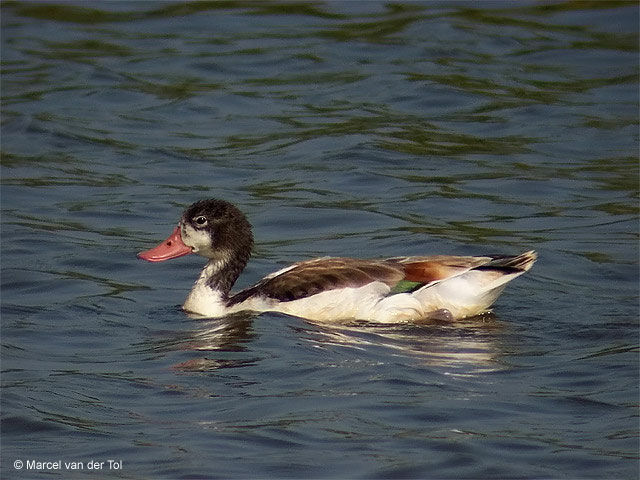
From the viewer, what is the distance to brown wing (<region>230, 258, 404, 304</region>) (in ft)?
38.3

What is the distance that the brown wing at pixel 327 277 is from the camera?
38.3 ft

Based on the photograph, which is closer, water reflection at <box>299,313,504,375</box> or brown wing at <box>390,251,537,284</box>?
water reflection at <box>299,313,504,375</box>

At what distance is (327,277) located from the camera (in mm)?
11711

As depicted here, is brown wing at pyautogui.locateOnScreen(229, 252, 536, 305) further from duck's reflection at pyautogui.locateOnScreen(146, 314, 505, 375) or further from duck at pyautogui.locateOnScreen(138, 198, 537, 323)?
duck's reflection at pyautogui.locateOnScreen(146, 314, 505, 375)

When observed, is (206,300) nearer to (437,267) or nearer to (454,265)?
(437,267)

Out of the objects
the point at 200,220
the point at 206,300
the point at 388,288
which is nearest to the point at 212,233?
the point at 200,220

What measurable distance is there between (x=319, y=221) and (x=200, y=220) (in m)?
2.59

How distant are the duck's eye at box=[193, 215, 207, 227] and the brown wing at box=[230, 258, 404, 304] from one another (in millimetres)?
805

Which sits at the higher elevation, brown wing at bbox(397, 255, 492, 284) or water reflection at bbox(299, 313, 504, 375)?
brown wing at bbox(397, 255, 492, 284)

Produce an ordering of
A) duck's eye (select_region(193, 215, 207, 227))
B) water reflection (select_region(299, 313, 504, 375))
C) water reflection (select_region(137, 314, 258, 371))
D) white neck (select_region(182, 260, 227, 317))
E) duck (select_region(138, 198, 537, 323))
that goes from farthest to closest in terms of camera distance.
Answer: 1. duck's eye (select_region(193, 215, 207, 227))
2. white neck (select_region(182, 260, 227, 317))
3. duck (select_region(138, 198, 537, 323))
4. water reflection (select_region(137, 314, 258, 371))
5. water reflection (select_region(299, 313, 504, 375))

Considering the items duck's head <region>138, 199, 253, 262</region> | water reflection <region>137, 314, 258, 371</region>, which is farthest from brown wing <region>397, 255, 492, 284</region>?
duck's head <region>138, 199, 253, 262</region>

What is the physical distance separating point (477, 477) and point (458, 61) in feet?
38.2

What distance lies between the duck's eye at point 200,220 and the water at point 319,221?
75 centimetres

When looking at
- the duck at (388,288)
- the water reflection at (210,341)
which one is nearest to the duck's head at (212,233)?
the duck at (388,288)
